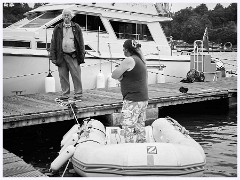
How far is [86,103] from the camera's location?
8930 millimetres

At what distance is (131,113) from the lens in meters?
5.64

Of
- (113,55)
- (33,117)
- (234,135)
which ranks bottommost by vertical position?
(234,135)

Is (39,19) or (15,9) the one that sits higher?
(15,9)

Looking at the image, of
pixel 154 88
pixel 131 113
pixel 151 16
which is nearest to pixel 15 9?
pixel 151 16

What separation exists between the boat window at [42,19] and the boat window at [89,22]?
73 centimetres

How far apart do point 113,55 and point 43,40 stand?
257 cm

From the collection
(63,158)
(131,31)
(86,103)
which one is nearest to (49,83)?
(86,103)

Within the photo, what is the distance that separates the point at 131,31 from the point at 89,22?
203 cm

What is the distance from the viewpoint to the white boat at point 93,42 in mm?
11297

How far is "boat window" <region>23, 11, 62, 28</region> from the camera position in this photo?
1334 cm

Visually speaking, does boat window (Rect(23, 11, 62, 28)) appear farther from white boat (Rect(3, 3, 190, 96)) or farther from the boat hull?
the boat hull

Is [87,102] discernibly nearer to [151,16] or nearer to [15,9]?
[151,16]

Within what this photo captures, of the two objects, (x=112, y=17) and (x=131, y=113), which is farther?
(x=112, y=17)

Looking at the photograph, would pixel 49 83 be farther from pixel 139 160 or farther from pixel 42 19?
pixel 139 160
